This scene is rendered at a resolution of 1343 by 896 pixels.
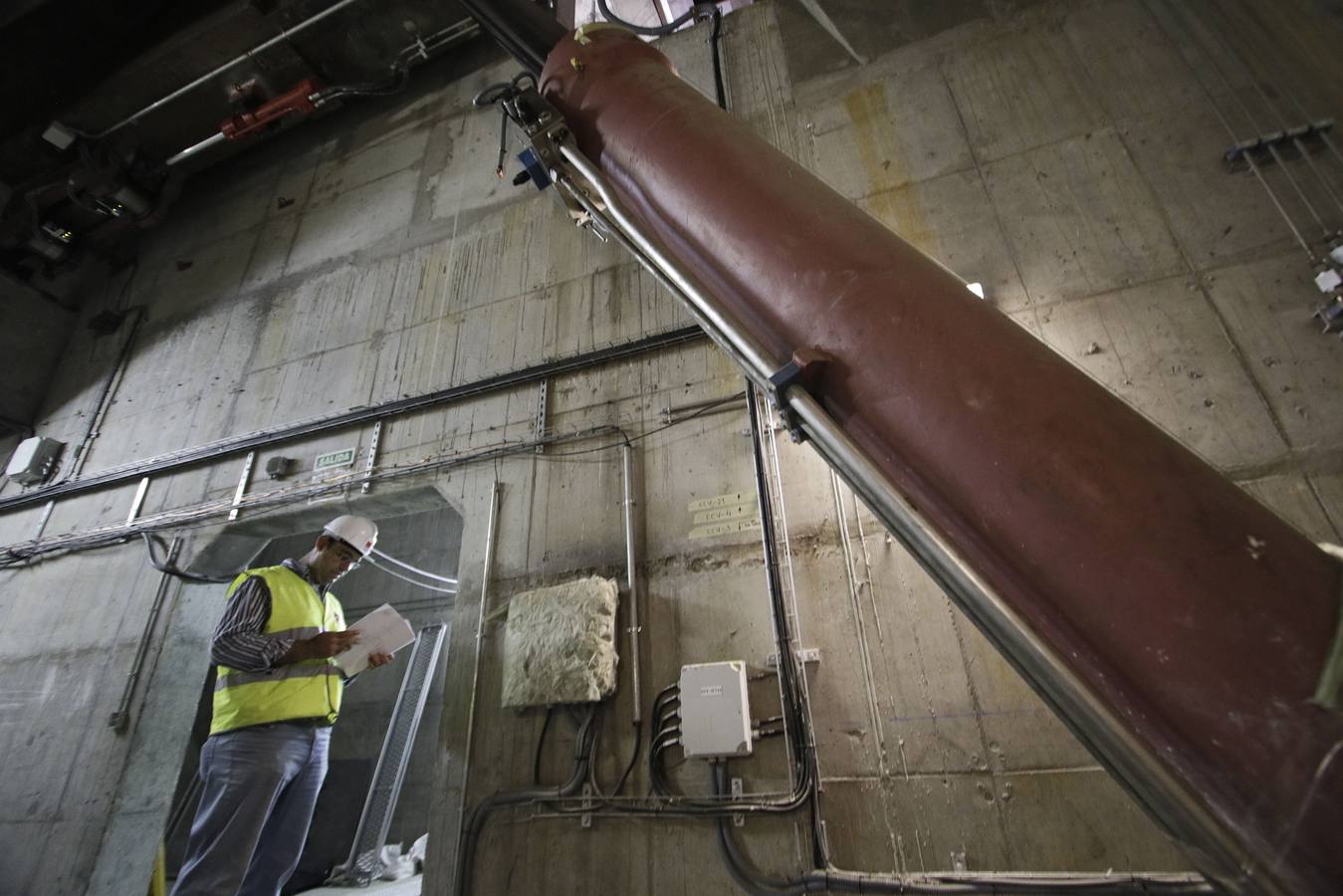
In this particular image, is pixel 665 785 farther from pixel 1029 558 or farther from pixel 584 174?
pixel 584 174

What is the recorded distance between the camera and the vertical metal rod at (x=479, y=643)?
8.61ft

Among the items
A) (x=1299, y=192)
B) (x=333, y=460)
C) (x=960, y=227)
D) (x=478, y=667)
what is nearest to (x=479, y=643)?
(x=478, y=667)

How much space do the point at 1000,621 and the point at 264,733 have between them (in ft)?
9.61

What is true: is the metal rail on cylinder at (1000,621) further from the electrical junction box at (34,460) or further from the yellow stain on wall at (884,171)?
the electrical junction box at (34,460)

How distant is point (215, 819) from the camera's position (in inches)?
91.1

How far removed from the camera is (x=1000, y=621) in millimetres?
803

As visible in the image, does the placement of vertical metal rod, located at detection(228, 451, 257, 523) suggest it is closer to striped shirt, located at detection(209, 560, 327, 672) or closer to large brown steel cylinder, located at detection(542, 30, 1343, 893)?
striped shirt, located at detection(209, 560, 327, 672)

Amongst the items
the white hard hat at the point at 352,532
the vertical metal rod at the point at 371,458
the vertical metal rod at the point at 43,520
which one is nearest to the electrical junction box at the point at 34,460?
the vertical metal rod at the point at 43,520

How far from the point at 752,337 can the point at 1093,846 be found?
1980mm

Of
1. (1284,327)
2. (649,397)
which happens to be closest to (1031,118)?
(1284,327)

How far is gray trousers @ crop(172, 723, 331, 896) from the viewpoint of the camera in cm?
224

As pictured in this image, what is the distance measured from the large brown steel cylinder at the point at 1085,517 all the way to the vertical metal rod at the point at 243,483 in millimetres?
4100

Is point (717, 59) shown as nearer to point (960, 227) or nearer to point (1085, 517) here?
point (960, 227)

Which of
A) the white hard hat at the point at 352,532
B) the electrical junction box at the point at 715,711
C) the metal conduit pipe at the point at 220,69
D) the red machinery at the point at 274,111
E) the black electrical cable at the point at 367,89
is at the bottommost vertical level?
the electrical junction box at the point at 715,711
